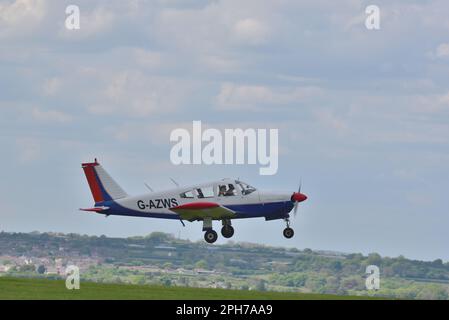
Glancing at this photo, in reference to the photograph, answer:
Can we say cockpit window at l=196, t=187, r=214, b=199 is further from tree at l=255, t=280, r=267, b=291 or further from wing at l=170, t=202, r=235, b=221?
tree at l=255, t=280, r=267, b=291

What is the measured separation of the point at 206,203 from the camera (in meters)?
65.2

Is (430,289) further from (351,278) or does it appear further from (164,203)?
(164,203)

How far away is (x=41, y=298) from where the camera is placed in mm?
43906

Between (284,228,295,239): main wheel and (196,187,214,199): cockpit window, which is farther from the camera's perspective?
(196,187,214,199): cockpit window

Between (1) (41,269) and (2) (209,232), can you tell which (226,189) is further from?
(1) (41,269)

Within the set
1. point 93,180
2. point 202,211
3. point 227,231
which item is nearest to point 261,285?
point 93,180

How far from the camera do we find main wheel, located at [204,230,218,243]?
66.8 meters

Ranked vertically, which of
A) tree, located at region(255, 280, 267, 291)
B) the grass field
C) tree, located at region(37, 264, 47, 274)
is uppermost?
tree, located at region(37, 264, 47, 274)

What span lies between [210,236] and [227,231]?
0.96 m

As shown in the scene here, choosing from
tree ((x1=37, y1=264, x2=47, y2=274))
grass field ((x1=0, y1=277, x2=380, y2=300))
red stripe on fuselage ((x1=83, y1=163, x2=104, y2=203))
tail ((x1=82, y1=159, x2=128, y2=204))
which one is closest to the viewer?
grass field ((x1=0, y1=277, x2=380, y2=300))

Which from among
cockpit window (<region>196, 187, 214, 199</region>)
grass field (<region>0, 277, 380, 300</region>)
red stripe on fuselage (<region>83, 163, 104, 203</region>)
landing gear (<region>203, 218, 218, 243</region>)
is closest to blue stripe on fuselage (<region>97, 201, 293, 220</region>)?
cockpit window (<region>196, 187, 214, 199</region>)

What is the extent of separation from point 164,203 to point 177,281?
59.7 meters

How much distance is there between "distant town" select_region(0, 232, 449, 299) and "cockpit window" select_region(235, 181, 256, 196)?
51368 mm
